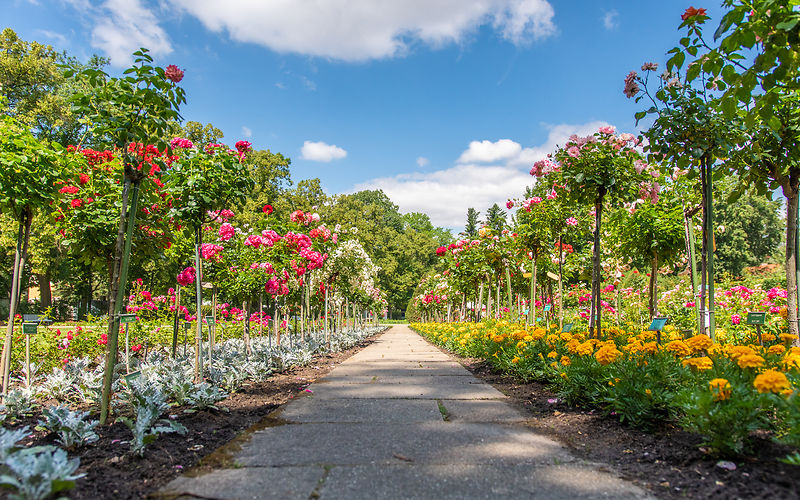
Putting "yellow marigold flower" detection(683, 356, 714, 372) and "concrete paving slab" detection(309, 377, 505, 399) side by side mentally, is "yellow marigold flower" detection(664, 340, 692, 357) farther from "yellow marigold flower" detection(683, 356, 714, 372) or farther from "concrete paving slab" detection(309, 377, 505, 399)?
"concrete paving slab" detection(309, 377, 505, 399)

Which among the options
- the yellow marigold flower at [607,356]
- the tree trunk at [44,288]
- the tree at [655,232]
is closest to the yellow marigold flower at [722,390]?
the yellow marigold flower at [607,356]

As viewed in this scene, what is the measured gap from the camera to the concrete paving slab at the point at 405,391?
4.60 meters

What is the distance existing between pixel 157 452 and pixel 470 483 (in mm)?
1747

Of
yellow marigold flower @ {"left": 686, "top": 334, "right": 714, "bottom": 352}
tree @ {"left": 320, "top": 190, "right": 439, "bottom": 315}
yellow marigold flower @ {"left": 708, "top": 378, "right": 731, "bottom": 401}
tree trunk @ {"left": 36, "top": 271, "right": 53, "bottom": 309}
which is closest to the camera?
yellow marigold flower @ {"left": 708, "top": 378, "right": 731, "bottom": 401}

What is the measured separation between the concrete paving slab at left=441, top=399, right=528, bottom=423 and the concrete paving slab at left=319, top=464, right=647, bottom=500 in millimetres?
1205

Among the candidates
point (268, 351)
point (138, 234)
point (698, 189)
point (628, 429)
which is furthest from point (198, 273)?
point (698, 189)

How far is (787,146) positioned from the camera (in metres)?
4.05

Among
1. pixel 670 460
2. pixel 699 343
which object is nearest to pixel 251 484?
pixel 670 460

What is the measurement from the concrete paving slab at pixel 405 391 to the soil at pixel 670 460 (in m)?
1.14

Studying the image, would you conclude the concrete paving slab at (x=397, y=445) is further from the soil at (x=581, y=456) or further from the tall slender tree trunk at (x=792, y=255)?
the tall slender tree trunk at (x=792, y=255)

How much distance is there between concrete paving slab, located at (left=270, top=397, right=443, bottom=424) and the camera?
11.6 ft

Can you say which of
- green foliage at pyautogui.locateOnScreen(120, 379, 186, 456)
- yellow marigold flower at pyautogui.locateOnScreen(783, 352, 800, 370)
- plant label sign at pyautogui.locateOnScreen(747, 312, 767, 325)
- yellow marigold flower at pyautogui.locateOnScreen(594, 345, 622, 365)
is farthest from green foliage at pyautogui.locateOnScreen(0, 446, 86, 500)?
plant label sign at pyautogui.locateOnScreen(747, 312, 767, 325)

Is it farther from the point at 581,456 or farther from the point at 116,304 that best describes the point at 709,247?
the point at 116,304

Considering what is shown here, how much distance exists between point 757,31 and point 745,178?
2.53m
